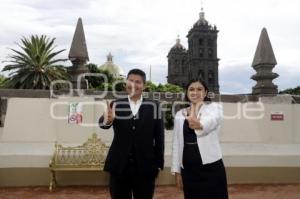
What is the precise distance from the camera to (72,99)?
7684mm

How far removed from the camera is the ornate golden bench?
282 inches

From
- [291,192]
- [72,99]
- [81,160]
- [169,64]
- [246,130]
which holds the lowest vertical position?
[291,192]

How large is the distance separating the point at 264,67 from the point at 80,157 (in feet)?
14.2

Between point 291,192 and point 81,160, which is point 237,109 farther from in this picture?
point 81,160

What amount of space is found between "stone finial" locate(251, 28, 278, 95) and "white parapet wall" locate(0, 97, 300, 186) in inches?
19.9

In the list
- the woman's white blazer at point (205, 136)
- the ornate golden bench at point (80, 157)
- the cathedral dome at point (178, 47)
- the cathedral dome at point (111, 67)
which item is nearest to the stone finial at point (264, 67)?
the ornate golden bench at point (80, 157)

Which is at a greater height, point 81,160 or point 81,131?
point 81,131

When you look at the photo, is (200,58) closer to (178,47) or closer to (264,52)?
(178,47)

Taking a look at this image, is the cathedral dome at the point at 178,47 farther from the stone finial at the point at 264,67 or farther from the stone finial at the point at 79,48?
the stone finial at the point at 79,48

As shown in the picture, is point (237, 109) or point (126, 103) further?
point (237, 109)

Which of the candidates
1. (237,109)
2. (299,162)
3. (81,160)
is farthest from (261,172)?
(81,160)

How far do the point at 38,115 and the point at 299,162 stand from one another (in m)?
5.07

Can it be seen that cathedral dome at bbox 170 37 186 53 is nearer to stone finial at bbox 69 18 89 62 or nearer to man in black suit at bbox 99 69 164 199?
stone finial at bbox 69 18 89 62

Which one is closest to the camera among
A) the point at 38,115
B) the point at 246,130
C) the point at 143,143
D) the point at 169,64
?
the point at 143,143
